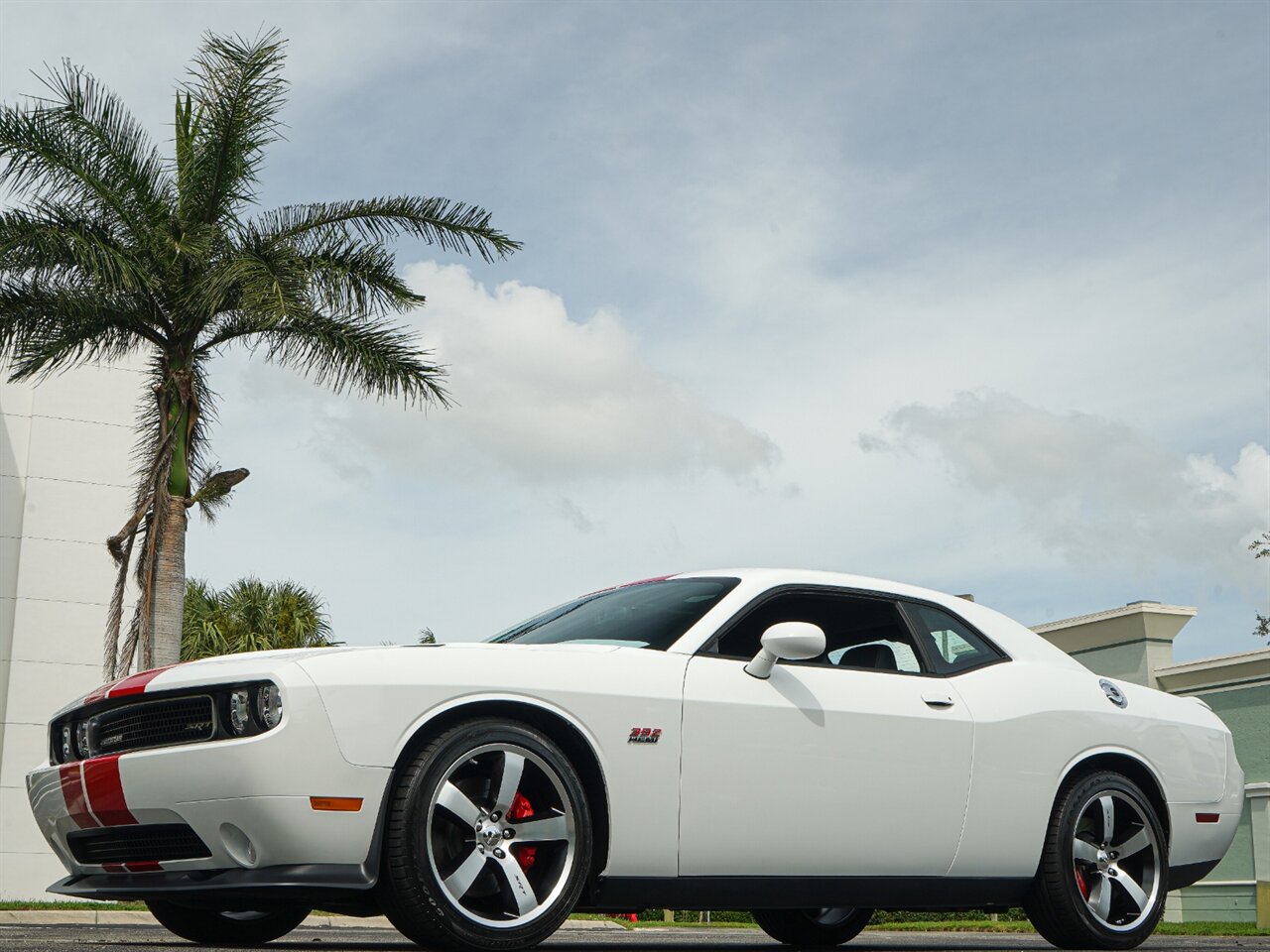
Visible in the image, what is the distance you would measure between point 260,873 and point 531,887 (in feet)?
2.87

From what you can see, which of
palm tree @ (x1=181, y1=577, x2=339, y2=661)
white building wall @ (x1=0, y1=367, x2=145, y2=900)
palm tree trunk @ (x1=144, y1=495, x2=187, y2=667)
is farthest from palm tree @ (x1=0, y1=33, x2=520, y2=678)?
palm tree @ (x1=181, y1=577, x2=339, y2=661)

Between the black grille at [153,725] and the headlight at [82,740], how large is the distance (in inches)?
3.1

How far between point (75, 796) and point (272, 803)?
→ 3.20 ft

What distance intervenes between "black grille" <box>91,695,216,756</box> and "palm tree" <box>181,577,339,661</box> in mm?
32462

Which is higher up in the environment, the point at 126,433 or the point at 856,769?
the point at 126,433

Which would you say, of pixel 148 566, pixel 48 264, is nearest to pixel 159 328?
pixel 48 264

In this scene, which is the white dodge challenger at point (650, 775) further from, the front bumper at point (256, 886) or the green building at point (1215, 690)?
the green building at point (1215, 690)

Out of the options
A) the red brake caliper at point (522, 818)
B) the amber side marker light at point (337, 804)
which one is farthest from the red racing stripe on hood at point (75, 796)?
the red brake caliper at point (522, 818)

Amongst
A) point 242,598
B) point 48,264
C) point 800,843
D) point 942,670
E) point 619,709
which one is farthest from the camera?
point 242,598

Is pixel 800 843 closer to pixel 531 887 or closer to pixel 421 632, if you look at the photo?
pixel 531 887

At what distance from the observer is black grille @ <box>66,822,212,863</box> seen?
16.9 ft

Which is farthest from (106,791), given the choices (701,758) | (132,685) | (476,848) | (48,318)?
(48,318)

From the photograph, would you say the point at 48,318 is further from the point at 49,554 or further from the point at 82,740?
the point at 82,740

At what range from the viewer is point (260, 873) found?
5.01 metres
